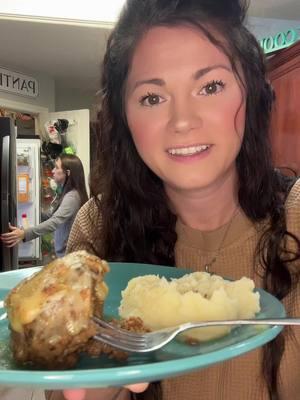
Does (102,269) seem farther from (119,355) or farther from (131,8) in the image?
(131,8)

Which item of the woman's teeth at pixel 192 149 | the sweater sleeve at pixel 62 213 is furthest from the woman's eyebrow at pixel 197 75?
the sweater sleeve at pixel 62 213

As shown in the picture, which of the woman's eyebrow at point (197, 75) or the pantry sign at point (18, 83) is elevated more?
the pantry sign at point (18, 83)

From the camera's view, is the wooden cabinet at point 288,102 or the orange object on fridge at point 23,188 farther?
the orange object on fridge at point 23,188

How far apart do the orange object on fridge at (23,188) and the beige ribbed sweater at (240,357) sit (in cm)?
392

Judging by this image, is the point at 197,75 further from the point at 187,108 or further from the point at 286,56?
the point at 286,56

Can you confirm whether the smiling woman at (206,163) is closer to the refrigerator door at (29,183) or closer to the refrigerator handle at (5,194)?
the refrigerator handle at (5,194)

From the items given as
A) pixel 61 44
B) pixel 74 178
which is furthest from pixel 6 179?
pixel 61 44

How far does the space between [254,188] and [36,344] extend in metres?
0.58

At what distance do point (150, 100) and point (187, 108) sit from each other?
85 mm

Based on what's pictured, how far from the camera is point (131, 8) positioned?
88cm

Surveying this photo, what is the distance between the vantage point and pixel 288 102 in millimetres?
2744

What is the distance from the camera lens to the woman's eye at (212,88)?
2.59ft

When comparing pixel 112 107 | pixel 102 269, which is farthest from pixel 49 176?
pixel 102 269

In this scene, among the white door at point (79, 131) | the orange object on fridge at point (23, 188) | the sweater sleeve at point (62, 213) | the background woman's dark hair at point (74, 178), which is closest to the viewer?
the sweater sleeve at point (62, 213)
